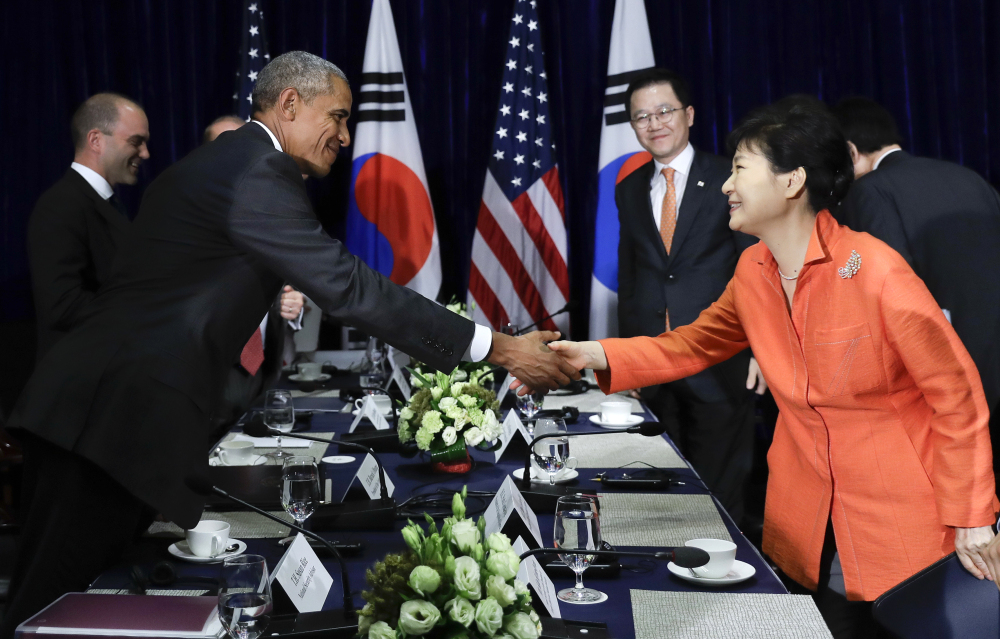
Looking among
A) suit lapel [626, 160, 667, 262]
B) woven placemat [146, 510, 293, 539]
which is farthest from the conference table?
suit lapel [626, 160, 667, 262]

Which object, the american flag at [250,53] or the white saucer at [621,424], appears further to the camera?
the american flag at [250,53]

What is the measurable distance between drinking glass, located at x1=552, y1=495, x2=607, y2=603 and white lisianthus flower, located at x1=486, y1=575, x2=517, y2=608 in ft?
1.72

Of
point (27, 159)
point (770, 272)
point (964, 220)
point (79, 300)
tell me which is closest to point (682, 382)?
point (964, 220)

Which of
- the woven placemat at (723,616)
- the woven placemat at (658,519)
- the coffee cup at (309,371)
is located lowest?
the woven placemat at (723,616)

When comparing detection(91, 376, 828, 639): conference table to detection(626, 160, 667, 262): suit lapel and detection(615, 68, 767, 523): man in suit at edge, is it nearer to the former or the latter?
detection(615, 68, 767, 523): man in suit at edge

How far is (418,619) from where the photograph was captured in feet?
3.21

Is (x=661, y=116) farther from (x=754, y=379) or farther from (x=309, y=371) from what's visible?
(x=309, y=371)

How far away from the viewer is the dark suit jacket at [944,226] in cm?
334

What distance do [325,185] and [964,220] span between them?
3.58 m

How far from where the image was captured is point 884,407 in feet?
6.02

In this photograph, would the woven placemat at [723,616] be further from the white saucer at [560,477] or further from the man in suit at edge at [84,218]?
the man in suit at edge at [84,218]

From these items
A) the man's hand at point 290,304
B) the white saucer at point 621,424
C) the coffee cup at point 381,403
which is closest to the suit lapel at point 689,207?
the white saucer at point 621,424

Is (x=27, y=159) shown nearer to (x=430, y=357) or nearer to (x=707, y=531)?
(x=430, y=357)

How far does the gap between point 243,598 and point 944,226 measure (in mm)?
3037
